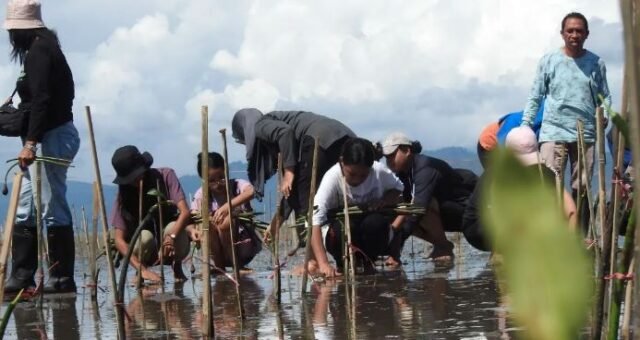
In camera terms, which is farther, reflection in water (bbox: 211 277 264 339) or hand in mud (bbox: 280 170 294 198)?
hand in mud (bbox: 280 170 294 198)

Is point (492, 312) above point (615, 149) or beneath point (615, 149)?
beneath

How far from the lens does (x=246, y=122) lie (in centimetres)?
869

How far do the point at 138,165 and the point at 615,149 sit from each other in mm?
5885

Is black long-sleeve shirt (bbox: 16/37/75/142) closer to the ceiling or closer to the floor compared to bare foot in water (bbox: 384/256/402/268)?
closer to the ceiling

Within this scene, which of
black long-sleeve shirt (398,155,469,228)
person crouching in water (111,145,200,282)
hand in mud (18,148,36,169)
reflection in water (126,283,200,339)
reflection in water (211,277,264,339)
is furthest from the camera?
black long-sleeve shirt (398,155,469,228)

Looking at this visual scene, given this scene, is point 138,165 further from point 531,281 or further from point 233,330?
point 531,281

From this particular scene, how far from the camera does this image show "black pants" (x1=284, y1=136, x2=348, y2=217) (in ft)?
27.2

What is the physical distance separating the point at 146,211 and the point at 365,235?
170cm

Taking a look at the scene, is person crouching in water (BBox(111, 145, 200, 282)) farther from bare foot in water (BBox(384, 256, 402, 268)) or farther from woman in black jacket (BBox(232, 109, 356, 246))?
bare foot in water (BBox(384, 256, 402, 268))

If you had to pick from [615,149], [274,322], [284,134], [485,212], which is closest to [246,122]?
[284,134]

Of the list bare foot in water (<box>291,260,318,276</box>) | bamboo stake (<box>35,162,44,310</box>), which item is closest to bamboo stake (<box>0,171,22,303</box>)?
bamboo stake (<box>35,162,44,310</box>)

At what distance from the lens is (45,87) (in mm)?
6082

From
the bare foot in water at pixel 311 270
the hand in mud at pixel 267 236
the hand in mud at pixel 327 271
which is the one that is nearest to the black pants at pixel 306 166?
the bare foot in water at pixel 311 270

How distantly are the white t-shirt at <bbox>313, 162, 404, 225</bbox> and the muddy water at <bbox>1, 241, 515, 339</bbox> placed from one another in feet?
1.84
